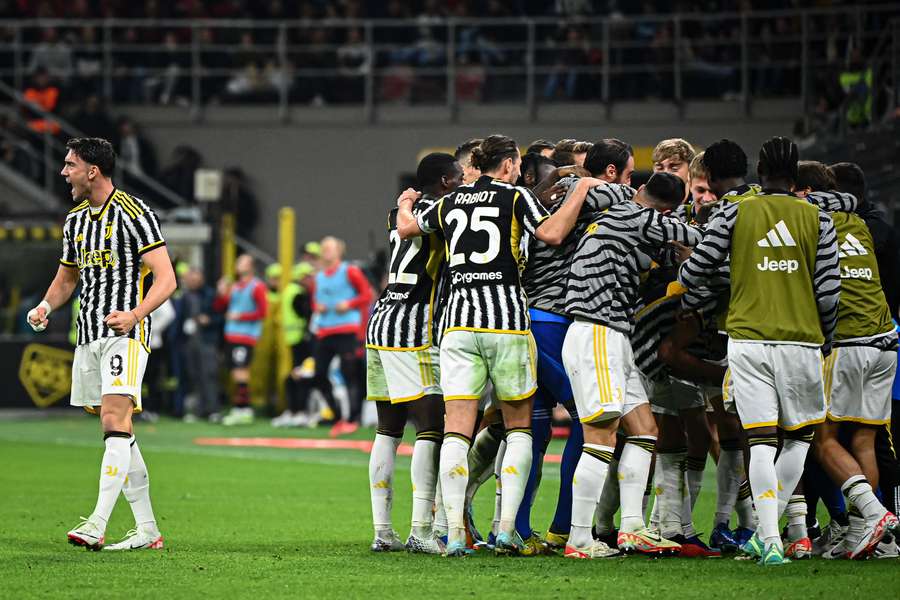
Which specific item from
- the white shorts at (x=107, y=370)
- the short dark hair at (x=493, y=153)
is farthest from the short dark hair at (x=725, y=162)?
the white shorts at (x=107, y=370)

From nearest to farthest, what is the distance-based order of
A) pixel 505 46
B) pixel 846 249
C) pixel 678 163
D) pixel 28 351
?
pixel 846 249, pixel 678 163, pixel 28 351, pixel 505 46

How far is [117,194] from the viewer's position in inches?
342

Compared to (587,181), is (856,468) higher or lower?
lower

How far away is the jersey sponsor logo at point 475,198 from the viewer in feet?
26.3

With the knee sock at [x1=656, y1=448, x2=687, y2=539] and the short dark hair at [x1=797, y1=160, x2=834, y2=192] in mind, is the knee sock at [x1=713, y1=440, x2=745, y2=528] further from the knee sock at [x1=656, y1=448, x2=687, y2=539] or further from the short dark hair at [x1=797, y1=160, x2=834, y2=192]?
the short dark hair at [x1=797, y1=160, x2=834, y2=192]

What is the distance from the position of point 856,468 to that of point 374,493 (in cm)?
272

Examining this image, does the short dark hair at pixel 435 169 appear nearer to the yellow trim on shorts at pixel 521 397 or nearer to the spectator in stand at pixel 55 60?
the yellow trim on shorts at pixel 521 397

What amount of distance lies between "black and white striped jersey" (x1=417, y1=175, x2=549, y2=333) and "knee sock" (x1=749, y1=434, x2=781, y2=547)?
142 centimetres

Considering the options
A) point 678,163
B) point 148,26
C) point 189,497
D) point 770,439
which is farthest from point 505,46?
point 770,439

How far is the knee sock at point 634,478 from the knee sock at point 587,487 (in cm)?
12

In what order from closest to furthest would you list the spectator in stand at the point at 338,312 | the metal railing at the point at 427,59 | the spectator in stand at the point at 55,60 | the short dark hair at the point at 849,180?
the short dark hair at the point at 849,180
the spectator in stand at the point at 338,312
the metal railing at the point at 427,59
the spectator in stand at the point at 55,60

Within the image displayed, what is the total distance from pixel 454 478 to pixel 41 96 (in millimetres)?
20873

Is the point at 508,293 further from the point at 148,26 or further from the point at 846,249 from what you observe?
the point at 148,26

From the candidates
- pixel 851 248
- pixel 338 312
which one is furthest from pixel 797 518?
pixel 338 312
